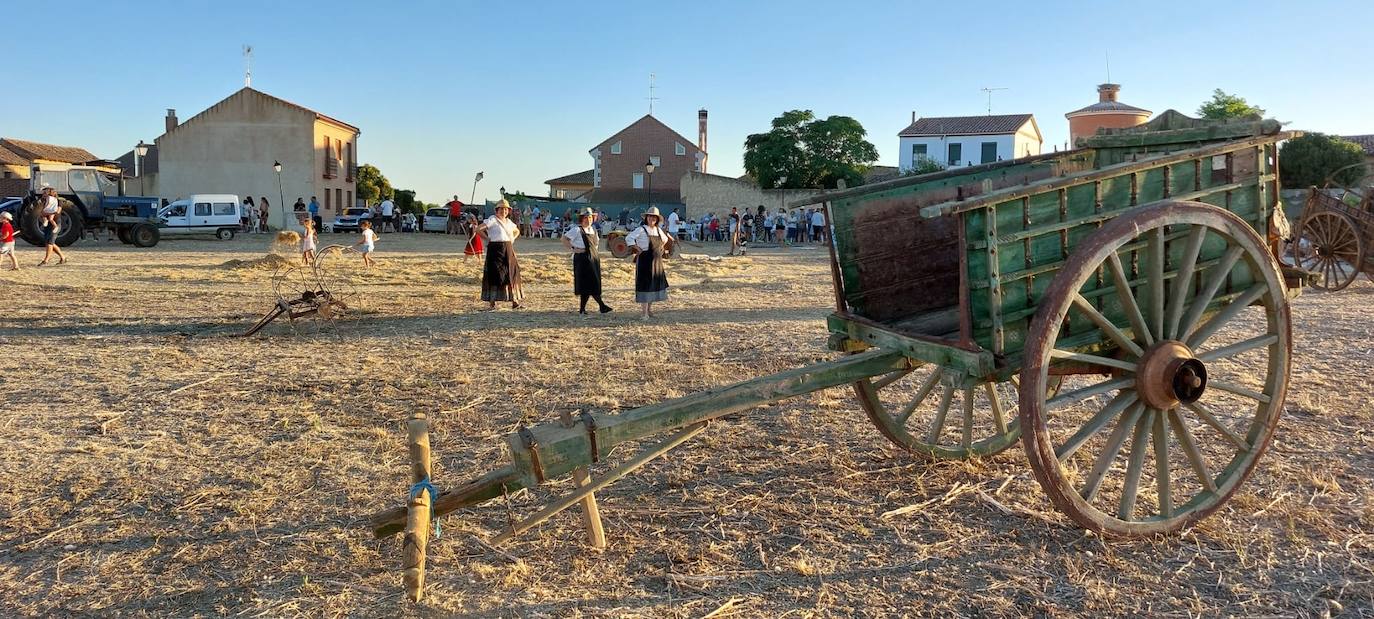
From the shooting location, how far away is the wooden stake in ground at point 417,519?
113 inches

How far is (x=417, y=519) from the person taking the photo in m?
2.96

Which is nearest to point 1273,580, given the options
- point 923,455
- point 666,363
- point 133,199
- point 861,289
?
point 923,455

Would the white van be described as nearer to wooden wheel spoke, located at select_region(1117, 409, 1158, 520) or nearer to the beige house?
the beige house

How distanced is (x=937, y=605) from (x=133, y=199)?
28202mm

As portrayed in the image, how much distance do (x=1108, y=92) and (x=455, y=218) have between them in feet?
96.2

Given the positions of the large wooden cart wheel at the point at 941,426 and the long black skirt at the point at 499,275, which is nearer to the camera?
the large wooden cart wheel at the point at 941,426

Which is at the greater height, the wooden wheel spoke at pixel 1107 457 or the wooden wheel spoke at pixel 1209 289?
the wooden wheel spoke at pixel 1209 289

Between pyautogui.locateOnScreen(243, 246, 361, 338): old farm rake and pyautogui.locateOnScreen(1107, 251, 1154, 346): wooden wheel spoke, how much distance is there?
754 cm

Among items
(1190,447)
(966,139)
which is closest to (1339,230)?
(1190,447)

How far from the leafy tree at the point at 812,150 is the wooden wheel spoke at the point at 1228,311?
151 ft

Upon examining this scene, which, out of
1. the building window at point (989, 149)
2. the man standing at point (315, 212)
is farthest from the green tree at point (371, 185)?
the building window at point (989, 149)

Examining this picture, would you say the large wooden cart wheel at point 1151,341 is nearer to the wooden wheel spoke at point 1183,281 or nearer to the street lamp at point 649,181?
the wooden wheel spoke at point 1183,281

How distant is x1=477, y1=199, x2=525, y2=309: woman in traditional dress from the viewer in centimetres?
1126

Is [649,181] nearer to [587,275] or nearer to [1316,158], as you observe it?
[1316,158]
